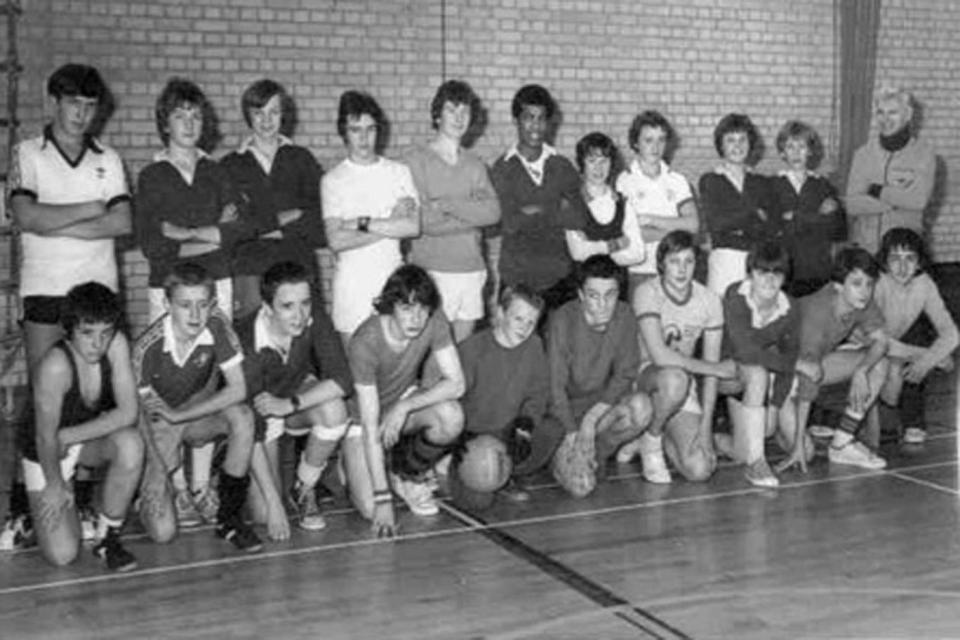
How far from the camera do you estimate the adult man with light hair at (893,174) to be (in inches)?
247

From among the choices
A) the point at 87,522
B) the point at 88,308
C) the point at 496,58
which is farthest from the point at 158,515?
the point at 496,58

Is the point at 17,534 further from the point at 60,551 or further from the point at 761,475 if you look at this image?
the point at 761,475

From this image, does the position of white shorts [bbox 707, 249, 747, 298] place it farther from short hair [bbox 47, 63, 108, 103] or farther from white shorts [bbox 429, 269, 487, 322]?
short hair [bbox 47, 63, 108, 103]

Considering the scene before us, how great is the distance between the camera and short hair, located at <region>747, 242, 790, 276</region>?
5.18m

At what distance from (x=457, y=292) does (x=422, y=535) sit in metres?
1.22

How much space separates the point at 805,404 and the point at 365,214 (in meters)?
2.20

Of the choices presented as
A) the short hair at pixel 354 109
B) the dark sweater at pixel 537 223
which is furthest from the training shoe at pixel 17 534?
the dark sweater at pixel 537 223

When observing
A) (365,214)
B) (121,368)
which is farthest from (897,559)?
(121,368)

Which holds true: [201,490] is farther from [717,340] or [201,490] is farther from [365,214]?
[717,340]

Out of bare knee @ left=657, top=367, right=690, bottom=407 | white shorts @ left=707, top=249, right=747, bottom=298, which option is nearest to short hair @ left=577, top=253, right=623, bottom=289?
bare knee @ left=657, top=367, right=690, bottom=407

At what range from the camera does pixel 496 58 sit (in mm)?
7957

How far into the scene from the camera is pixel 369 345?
4574 mm

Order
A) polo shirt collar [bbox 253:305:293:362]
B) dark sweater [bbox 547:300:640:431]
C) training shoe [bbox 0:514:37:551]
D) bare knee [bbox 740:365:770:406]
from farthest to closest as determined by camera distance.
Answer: bare knee [bbox 740:365:770:406], dark sweater [bbox 547:300:640:431], polo shirt collar [bbox 253:305:293:362], training shoe [bbox 0:514:37:551]

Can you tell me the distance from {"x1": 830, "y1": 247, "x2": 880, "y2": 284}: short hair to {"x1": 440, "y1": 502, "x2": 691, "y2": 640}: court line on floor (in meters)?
→ 2.11
